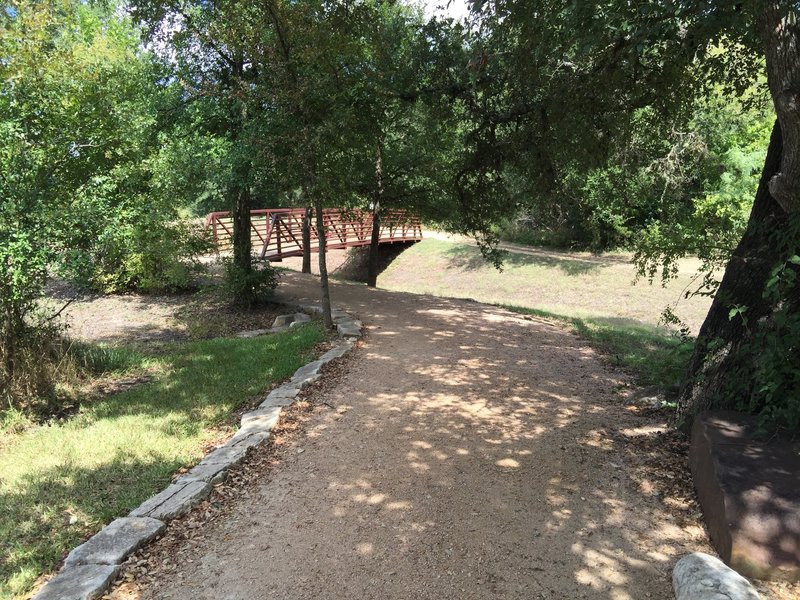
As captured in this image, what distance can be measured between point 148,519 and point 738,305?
4.22 m

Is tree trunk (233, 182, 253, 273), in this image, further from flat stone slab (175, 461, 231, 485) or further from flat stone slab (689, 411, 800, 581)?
flat stone slab (689, 411, 800, 581)

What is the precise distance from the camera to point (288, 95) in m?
7.07

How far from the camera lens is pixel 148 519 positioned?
3.32m

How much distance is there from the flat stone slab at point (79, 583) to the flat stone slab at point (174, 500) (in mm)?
531

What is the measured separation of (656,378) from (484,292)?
13.9m

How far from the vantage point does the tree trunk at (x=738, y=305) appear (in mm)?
4004

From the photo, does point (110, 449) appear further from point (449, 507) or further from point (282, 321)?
point (282, 321)

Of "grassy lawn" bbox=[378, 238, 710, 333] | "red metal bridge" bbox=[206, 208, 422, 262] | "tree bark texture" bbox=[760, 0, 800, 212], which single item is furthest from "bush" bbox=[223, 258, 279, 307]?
"tree bark texture" bbox=[760, 0, 800, 212]

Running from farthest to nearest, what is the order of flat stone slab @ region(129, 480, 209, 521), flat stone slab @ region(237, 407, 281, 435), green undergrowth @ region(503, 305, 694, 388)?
green undergrowth @ region(503, 305, 694, 388), flat stone slab @ region(237, 407, 281, 435), flat stone slab @ region(129, 480, 209, 521)

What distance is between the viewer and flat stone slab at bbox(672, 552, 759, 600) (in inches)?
96.0

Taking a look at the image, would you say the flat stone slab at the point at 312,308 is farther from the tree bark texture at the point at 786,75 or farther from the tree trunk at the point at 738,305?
the tree bark texture at the point at 786,75

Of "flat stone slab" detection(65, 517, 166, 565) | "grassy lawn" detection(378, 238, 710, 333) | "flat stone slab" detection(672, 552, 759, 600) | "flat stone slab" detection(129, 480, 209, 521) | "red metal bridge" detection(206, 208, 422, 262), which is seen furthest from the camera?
"grassy lawn" detection(378, 238, 710, 333)

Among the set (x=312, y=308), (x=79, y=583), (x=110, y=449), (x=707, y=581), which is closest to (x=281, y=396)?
(x=110, y=449)

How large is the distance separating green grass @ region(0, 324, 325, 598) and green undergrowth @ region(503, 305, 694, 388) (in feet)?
13.6
